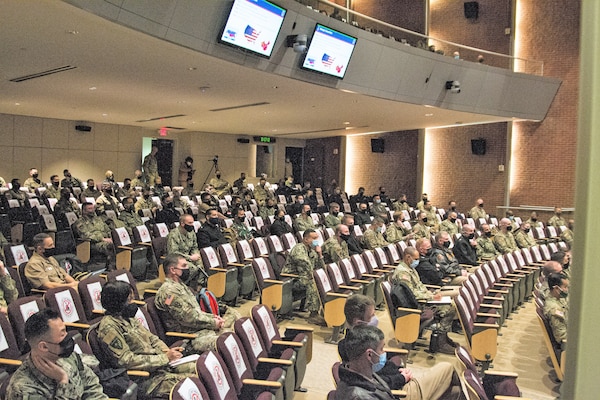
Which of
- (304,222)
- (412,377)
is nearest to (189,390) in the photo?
(412,377)

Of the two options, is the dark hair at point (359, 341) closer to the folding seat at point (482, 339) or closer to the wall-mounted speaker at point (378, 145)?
the folding seat at point (482, 339)

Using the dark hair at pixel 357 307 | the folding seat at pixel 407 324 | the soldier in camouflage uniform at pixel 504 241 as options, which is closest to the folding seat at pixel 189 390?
the dark hair at pixel 357 307

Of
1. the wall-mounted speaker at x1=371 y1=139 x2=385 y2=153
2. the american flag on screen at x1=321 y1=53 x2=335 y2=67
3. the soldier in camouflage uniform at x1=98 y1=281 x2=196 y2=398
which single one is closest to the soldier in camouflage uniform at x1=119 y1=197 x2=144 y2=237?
the american flag on screen at x1=321 y1=53 x2=335 y2=67

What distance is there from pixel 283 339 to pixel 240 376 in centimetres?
118

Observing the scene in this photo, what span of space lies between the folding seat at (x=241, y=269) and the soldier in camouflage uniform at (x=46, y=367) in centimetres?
450

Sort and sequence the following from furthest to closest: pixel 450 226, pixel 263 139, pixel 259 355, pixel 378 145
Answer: pixel 263 139, pixel 378 145, pixel 450 226, pixel 259 355

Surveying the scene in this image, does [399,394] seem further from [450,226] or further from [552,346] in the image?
[450,226]

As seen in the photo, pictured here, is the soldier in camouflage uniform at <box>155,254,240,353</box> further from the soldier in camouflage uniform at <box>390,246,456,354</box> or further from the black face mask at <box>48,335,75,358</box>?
the soldier in camouflage uniform at <box>390,246,456,354</box>

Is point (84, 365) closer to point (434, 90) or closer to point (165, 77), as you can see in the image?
point (165, 77)

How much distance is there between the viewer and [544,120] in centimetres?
1669

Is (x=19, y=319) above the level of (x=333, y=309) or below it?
above

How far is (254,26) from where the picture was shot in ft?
27.1

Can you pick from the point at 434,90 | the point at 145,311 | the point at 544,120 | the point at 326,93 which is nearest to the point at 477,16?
the point at 544,120

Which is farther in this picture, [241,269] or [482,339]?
[241,269]
